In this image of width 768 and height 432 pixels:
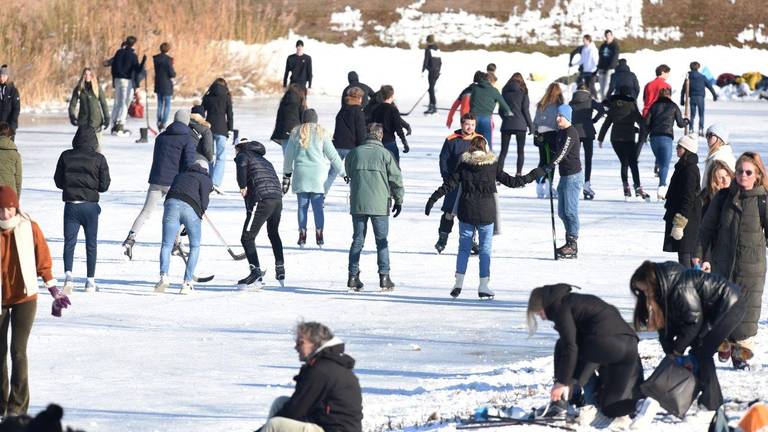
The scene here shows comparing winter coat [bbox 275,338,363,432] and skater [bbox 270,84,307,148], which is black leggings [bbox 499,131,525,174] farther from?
winter coat [bbox 275,338,363,432]

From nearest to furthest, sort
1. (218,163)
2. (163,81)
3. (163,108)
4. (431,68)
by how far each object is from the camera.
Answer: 1. (218,163)
2. (163,81)
3. (163,108)
4. (431,68)

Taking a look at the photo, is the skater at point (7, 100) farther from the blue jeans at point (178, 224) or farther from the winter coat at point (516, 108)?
the blue jeans at point (178, 224)

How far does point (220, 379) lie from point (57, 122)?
22181 mm

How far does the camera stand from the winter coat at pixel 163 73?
1083 inches

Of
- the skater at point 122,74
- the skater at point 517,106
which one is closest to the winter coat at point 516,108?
the skater at point 517,106

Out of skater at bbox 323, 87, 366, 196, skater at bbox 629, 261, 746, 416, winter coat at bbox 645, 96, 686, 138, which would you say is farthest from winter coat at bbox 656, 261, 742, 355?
winter coat at bbox 645, 96, 686, 138

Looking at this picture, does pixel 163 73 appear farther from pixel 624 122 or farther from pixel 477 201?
pixel 477 201

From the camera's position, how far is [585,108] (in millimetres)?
18234

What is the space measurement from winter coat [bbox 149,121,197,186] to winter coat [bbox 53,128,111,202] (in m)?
1.07

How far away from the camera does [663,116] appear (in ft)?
58.6

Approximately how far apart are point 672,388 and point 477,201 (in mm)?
4679

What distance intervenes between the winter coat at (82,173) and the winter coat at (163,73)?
49.0 feet

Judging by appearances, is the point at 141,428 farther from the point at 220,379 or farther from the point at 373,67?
the point at 373,67

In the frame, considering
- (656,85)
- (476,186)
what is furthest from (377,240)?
(656,85)
